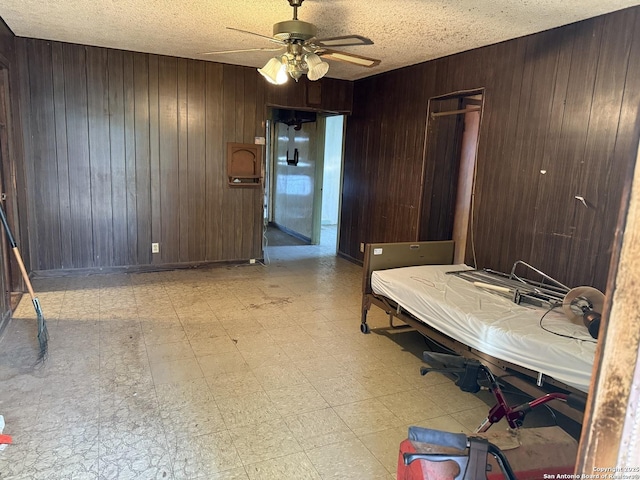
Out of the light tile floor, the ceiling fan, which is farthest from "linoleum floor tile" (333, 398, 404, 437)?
the ceiling fan

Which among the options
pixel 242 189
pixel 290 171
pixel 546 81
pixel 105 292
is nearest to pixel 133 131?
pixel 242 189

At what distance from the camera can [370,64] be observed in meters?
3.18

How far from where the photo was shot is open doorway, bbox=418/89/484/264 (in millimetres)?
4465

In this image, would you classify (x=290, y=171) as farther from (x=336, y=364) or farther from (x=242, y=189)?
(x=336, y=364)

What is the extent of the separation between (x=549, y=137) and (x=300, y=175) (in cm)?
472

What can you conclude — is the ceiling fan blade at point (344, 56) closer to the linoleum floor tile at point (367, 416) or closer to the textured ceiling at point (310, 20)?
the textured ceiling at point (310, 20)

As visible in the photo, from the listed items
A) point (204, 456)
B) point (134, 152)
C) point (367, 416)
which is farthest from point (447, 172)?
point (204, 456)

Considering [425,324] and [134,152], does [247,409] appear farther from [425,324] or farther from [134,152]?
[134,152]

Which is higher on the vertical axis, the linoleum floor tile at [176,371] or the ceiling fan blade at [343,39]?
the ceiling fan blade at [343,39]

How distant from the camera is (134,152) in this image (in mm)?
4754

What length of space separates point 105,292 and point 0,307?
1.04m

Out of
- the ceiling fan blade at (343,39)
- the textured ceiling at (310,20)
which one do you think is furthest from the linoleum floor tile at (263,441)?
the textured ceiling at (310,20)

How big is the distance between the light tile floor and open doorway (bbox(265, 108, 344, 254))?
302 centimetres

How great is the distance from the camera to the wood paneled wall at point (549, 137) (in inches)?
110
